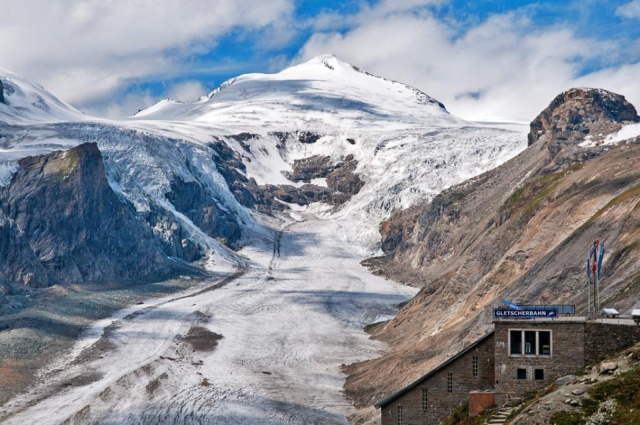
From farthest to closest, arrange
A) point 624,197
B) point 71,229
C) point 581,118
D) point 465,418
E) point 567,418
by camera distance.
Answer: point 581,118 → point 71,229 → point 624,197 → point 465,418 → point 567,418

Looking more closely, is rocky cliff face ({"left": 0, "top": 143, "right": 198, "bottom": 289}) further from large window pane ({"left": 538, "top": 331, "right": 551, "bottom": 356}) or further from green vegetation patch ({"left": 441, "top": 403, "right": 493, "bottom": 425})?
large window pane ({"left": 538, "top": 331, "right": 551, "bottom": 356})

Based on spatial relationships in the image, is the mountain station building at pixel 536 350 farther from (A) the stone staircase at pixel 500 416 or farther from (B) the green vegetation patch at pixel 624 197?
(B) the green vegetation patch at pixel 624 197

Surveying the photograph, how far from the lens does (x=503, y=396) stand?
43938 millimetres

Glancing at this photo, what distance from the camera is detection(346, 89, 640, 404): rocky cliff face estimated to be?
266ft

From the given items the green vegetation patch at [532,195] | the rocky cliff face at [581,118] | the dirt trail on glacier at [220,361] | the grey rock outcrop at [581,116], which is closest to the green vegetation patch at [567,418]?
the dirt trail on glacier at [220,361]

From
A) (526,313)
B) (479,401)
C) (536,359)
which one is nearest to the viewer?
(536,359)

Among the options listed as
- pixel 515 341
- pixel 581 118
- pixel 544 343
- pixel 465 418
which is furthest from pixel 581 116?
pixel 544 343

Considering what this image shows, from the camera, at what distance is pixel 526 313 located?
43.8 meters

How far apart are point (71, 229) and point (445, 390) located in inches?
5530

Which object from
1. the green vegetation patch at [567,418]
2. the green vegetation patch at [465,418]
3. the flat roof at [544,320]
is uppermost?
the flat roof at [544,320]

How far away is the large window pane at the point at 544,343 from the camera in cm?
4322

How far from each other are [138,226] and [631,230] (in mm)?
129989

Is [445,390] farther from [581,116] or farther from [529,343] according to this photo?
[581,116]

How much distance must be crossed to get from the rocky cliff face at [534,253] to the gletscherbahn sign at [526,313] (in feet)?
41.6
